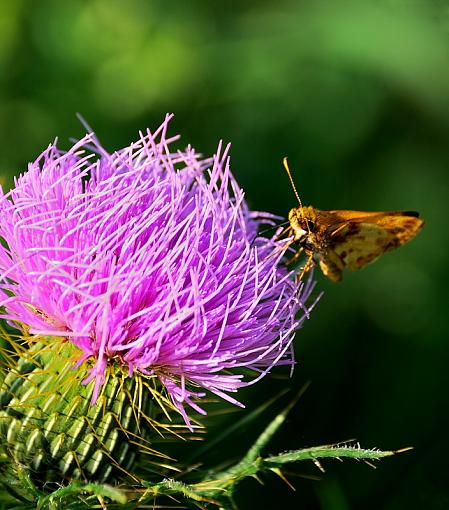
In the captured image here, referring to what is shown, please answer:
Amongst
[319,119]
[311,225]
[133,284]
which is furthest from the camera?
[319,119]

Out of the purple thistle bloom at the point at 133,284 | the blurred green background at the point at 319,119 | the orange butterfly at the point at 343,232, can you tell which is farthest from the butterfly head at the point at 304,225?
the blurred green background at the point at 319,119

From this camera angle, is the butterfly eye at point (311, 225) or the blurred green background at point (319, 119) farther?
the blurred green background at point (319, 119)

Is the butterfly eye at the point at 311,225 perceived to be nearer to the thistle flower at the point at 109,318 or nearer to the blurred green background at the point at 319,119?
the thistle flower at the point at 109,318

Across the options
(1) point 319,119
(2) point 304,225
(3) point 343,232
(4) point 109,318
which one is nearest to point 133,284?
(4) point 109,318

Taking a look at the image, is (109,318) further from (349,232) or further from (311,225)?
(349,232)

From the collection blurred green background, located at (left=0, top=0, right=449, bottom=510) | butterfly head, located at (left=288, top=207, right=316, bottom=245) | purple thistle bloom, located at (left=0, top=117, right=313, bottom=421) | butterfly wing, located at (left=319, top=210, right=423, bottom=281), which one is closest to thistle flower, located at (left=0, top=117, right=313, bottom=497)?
purple thistle bloom, located at (left=0, top=117, right=313, bottom=421)
